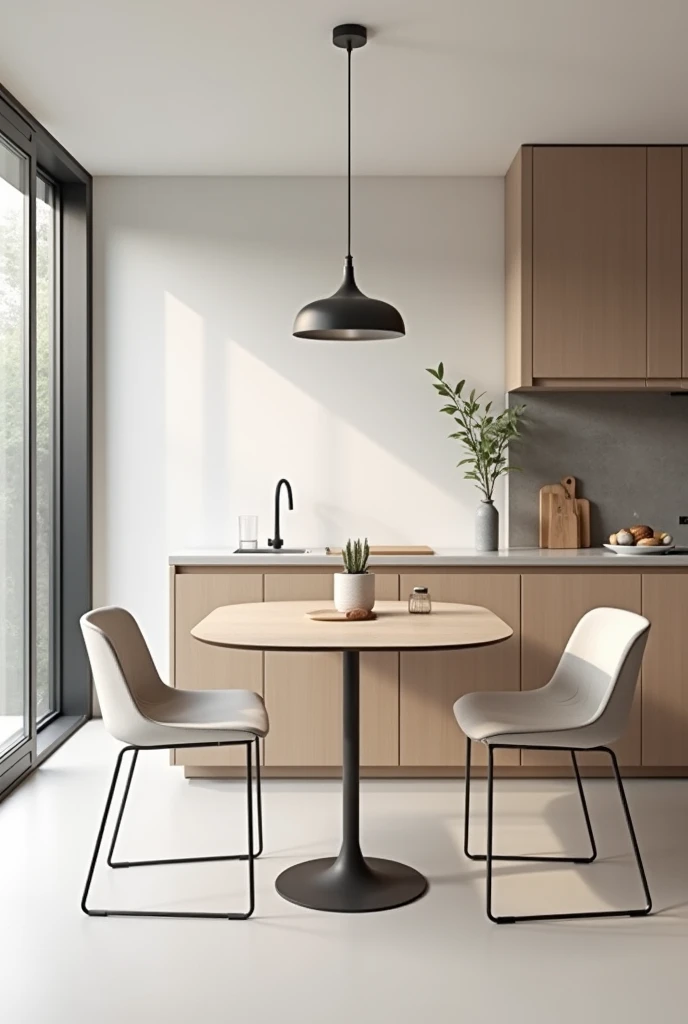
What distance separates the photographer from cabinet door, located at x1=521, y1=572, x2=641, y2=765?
425 centimetres

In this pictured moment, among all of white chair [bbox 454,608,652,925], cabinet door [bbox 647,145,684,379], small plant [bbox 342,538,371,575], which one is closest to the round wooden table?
small plant [bbox 342,538,371,575]

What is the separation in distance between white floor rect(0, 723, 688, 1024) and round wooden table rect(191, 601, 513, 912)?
73 mm

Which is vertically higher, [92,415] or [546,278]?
[546,278]

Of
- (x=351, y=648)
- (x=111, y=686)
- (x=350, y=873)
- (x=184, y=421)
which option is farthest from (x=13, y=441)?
(x=350, y=873)

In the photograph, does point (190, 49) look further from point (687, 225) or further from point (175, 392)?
point (687, 225)

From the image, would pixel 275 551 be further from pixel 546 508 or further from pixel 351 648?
pixel 351 648

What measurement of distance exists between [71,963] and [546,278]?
3178 millimetres

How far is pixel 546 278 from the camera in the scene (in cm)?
451

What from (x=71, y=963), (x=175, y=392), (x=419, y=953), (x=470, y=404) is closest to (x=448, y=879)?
(x=419, y=953)

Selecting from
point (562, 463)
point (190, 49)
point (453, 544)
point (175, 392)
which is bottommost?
point (453, 544)

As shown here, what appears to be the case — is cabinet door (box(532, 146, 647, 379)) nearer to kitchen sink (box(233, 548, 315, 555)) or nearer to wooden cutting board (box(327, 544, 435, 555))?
wooden cutting board (box(327, 544, 435, 555))

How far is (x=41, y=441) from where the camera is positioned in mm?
4855

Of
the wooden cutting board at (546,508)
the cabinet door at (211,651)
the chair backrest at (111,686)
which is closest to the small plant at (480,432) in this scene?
the wooden cutting board at (546,508)

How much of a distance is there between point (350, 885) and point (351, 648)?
2.65ft
